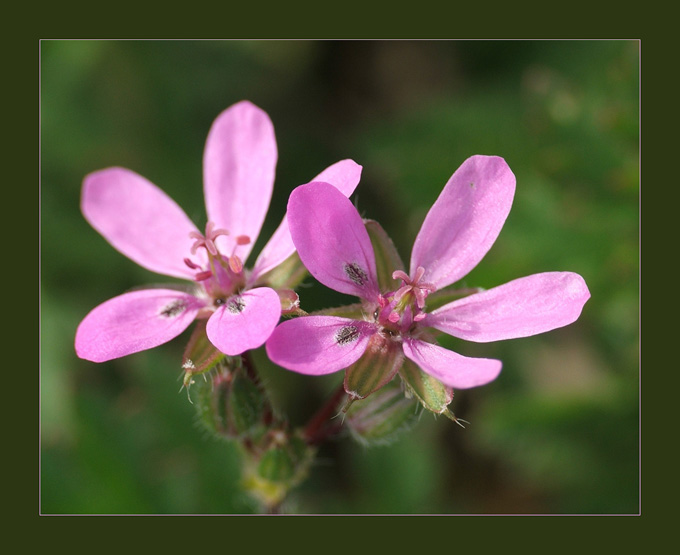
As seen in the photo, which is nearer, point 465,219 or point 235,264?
point 465,219

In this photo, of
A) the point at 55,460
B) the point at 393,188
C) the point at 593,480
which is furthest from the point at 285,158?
the point at 593,480

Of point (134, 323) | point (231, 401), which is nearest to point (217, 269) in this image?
point (134, 323)

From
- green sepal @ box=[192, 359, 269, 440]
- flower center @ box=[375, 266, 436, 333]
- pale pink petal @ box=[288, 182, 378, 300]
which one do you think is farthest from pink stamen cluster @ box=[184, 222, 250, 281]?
flower center @ box=[375, 266, 436, 333]

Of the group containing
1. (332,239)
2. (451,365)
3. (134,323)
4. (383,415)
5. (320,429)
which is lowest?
(320,429)

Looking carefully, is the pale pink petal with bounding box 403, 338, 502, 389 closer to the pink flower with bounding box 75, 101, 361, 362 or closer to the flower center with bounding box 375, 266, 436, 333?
the flower center with bounding box 375, 266, 436, 333

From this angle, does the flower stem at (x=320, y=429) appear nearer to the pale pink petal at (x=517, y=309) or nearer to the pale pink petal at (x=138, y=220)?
the pale pink petal at (x=517, y=309)

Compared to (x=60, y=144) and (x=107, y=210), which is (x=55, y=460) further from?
(x=60, y=144)

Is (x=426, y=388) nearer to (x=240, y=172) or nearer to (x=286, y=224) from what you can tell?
(x=286, y=224)
